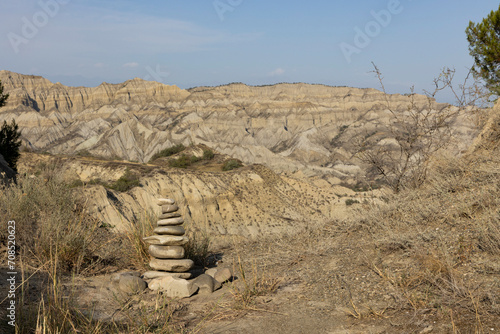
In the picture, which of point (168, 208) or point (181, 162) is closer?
point (168, 208)

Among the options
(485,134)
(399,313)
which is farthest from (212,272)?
(485,134)

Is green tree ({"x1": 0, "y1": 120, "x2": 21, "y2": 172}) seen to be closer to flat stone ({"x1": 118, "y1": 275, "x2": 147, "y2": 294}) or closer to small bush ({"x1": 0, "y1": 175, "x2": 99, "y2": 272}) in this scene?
small bush ({"x1": 0, "y1": 175, "x2": 99, "y2": 272})

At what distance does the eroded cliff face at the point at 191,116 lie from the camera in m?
93.7

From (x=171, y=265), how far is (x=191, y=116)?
12503cm

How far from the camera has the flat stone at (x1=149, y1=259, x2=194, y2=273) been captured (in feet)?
20.3

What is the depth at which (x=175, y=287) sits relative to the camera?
553 centimetres

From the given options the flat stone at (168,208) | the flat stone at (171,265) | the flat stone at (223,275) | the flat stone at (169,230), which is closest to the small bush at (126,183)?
the flat stone at (168,208)

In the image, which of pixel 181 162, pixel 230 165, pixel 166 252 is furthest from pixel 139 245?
pixel 181 162

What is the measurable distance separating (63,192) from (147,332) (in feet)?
20.7

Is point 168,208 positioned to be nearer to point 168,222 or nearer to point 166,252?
point 168,222


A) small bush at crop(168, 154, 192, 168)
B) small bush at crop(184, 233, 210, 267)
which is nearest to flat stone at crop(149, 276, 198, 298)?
small bush at crop(184, 233, 210, 267)

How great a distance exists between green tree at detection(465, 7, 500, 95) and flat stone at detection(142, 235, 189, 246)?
45.5 feet

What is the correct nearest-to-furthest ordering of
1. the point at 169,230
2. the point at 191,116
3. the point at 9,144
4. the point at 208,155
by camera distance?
the point at 169,230, the point at 9,144, the point at 208,155, the point at 191,116

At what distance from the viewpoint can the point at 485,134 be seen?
34.0ft
